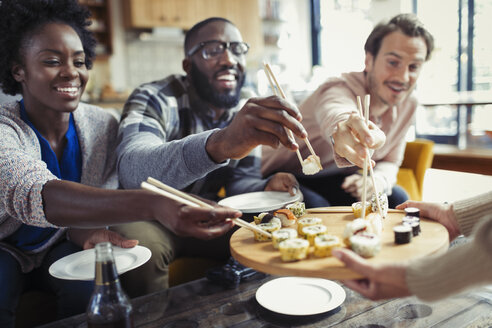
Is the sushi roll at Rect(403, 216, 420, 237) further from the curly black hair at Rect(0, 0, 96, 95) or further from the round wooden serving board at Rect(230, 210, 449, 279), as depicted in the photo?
the curly black hair at Rect(0, 0, 96, 95)

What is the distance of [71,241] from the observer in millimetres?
1394

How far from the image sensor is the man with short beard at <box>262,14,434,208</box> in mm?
1141

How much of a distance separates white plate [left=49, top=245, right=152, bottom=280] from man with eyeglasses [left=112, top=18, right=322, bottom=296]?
0.23m

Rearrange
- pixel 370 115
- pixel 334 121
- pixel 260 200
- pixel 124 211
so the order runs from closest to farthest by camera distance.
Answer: pixel 124 211, pixel 334 121, pixel 260 200, pixel 370 115

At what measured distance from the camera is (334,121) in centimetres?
127

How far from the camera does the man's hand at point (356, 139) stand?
103 centimetres

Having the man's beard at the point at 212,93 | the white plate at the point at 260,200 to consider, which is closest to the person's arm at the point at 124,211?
the white plate at the point at 260,200

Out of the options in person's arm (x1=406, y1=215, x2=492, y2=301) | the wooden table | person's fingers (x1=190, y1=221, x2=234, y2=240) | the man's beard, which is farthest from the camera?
the man's beard

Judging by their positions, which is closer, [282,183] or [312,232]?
[312,232]

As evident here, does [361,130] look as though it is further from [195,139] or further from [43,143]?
[43,143]

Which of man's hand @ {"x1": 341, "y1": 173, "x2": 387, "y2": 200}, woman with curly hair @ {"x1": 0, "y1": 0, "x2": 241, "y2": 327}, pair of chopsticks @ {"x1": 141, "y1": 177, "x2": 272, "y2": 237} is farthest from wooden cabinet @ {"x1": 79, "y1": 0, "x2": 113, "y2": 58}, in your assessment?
pair of chopsticks @ {"x1": 141, "y1": 177, "x2": 272, "y2": 237}

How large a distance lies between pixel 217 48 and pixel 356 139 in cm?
Result: 81

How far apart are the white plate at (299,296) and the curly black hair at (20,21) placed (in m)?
1.07

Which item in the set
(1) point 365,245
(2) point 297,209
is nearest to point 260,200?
(2) point 297,209
